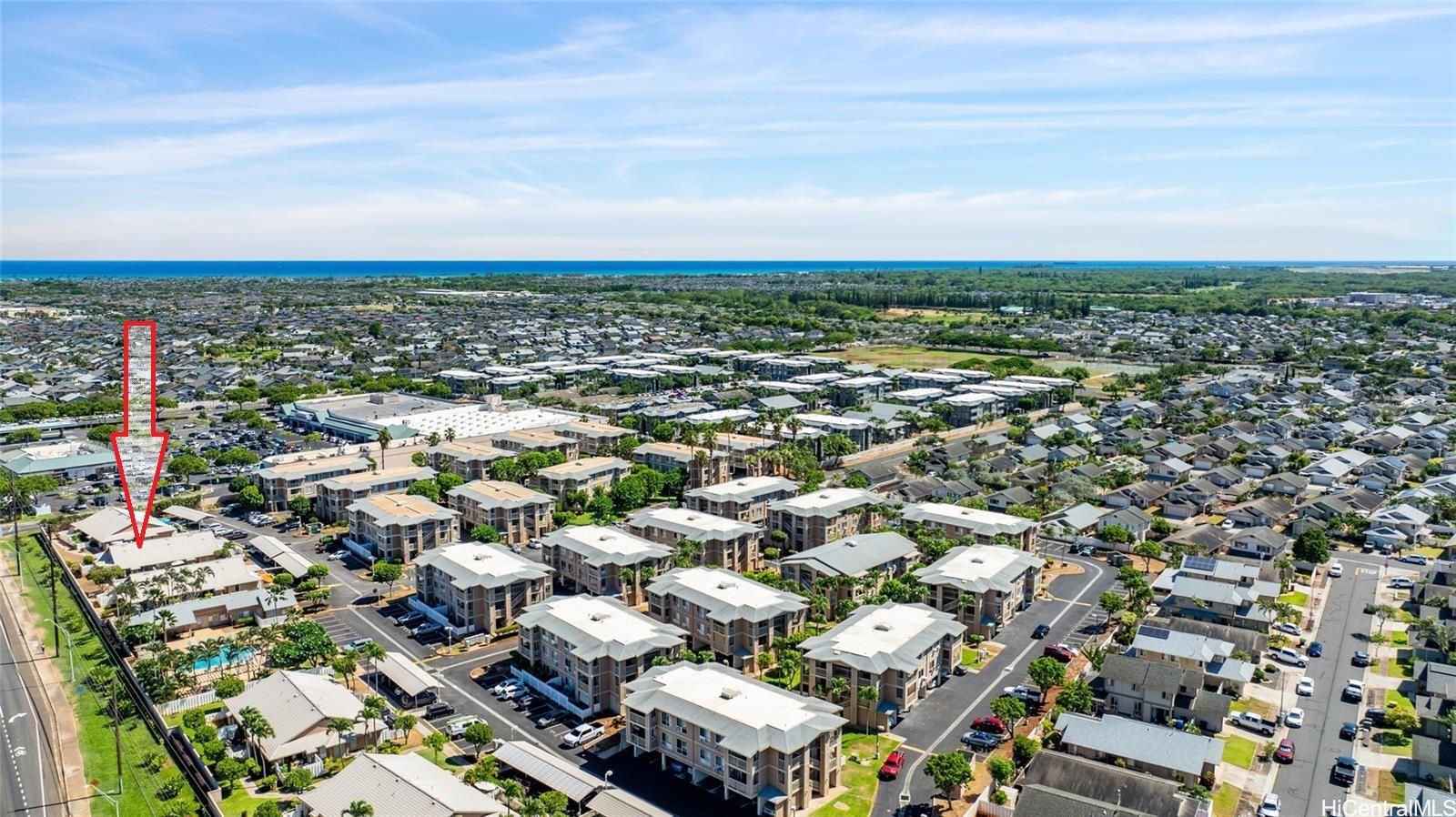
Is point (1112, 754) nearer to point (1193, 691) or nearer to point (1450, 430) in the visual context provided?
point (1193, 691)

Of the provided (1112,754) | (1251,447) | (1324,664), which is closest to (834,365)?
(1251,447)

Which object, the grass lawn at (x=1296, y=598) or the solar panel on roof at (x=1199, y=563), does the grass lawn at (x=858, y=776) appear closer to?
the solar panel on roof at (x=1199, y=563)

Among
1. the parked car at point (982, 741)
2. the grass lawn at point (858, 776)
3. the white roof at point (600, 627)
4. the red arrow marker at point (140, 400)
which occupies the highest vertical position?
the red arrow marker at point (140, 400)

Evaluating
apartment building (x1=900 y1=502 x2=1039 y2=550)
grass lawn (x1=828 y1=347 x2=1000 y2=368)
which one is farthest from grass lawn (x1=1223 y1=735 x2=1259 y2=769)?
grass lawn (x1=828 y1=347 x2=1000 y2=368)

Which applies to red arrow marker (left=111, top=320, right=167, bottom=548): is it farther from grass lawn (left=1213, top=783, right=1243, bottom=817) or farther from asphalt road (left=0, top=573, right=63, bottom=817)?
grass lawn (left=1213, top=783, right=1243, bottom=817)

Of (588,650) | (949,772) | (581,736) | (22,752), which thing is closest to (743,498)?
(588,650)

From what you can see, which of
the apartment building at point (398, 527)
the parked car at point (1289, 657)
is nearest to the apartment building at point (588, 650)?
the apartment building at point (398, 527)
